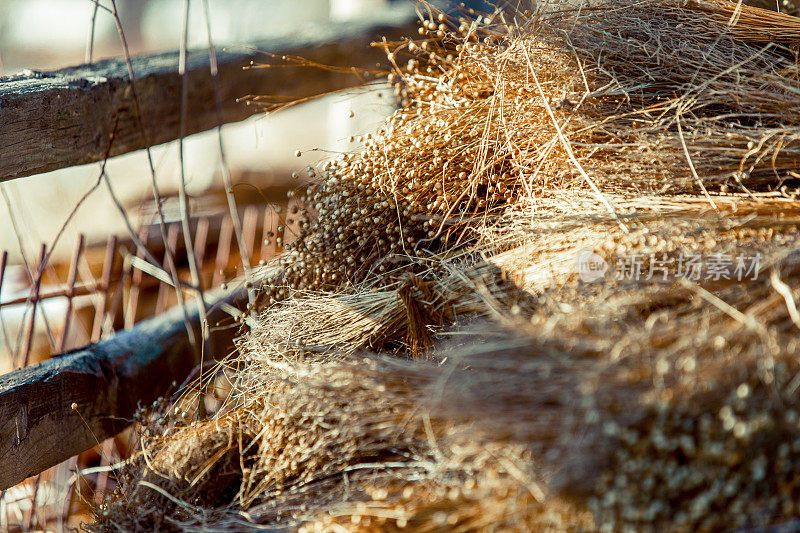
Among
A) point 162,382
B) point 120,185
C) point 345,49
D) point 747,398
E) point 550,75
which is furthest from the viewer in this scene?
point 120,185

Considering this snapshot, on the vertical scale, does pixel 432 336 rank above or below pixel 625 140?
below

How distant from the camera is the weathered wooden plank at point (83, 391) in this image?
1.06 metres

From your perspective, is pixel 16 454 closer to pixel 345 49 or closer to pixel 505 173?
pixel 505 173

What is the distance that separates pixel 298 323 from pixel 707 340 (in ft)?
2.29

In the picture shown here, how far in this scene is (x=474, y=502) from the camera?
67 centimetres

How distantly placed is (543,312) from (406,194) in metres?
0.53

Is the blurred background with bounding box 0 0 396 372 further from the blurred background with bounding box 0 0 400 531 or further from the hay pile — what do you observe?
the hay pile

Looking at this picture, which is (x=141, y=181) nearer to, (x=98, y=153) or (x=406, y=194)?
(x=98, y=153)

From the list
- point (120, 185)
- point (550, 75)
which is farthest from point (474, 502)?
point (120, 185)

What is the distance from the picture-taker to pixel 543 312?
0.71m

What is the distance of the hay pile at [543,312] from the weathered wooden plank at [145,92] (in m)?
0.45

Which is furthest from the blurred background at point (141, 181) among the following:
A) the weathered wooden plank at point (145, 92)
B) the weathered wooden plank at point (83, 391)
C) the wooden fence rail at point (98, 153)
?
the weathered wooden plank at point (83, 391)

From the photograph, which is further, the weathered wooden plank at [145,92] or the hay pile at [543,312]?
the weathered wooden plank at [145,92]
